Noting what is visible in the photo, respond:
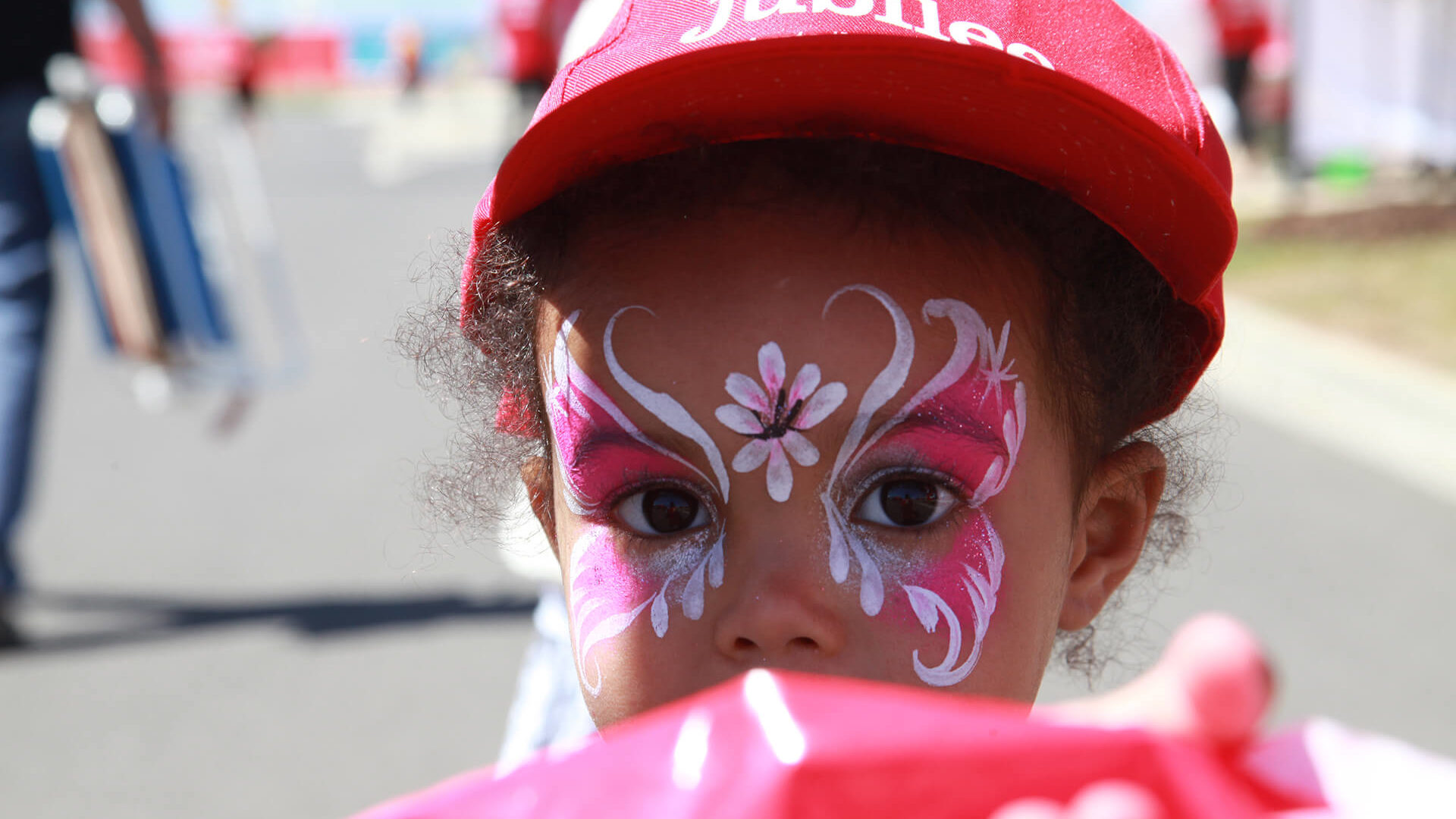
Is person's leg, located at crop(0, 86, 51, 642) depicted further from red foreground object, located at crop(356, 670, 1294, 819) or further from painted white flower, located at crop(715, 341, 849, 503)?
red foreground object, located at crop(356, 670, 1294, 819)

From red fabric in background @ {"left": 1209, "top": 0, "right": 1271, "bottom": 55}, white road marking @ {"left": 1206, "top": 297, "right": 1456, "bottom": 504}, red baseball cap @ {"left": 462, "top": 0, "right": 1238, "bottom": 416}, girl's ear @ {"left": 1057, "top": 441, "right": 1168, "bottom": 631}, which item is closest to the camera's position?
red baseball cap @ {"left": 462, "top": 0, "right": 1238, "bottom": 416}

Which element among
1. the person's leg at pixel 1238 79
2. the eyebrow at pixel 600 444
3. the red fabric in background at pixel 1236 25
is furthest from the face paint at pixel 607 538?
the person's leg at pixel 1238 79

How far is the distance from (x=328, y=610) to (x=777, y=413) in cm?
324

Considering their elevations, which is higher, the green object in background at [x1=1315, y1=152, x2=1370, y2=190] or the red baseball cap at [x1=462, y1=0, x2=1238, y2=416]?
the red baseball cap at [x1=462, y1=0, x2=1238, y2=416]

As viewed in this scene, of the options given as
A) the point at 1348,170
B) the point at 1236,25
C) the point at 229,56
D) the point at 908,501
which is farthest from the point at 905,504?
the point at 229,56

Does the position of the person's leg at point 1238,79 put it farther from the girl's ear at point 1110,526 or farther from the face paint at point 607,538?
the face paint at point 607,538

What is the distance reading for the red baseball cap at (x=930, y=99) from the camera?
1.28 metres

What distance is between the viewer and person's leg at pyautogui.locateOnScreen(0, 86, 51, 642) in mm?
4035

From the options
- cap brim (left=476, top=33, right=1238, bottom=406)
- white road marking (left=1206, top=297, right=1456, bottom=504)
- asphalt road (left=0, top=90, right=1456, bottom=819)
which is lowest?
white road marking (left=1206, top=297, right=1456, bottom=504)

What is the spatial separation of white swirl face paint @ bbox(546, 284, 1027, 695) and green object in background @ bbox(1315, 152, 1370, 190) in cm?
1223

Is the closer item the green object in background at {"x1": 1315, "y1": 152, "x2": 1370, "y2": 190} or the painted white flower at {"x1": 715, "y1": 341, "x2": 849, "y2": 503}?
the painted white flower at {"x1": 715, "y1": 341, "x2": 849, "y2": 503}

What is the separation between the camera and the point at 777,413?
4.46 feet

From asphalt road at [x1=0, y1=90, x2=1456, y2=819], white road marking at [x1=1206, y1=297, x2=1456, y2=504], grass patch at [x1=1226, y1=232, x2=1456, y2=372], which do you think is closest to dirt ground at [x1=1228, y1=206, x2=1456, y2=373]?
grass patch at [x1=1226, y1=232, x2=1456, y2=372]

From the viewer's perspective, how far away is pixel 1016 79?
1276 mm
